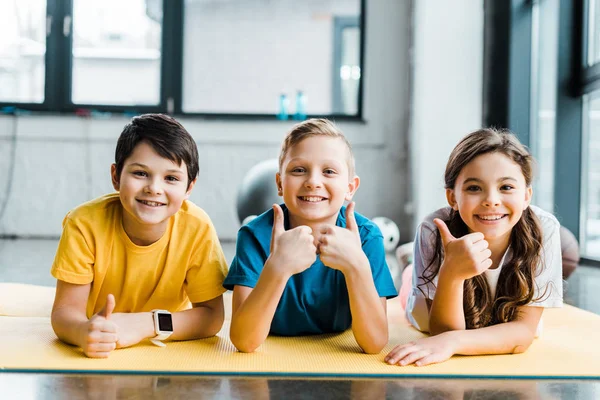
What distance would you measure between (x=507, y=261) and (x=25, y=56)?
4913 millimetres

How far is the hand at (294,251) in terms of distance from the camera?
135cm

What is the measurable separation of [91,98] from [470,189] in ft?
15.0

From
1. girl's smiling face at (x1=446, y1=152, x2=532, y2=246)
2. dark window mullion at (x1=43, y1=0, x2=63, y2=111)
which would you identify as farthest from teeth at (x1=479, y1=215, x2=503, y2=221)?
dark window mullion at (x1=43, y1=0, x2=63, y2=111)

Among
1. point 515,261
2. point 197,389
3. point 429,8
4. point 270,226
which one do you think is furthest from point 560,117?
point 197,389

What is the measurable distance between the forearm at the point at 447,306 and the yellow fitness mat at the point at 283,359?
0.10 m

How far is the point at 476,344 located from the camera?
147 centimetres

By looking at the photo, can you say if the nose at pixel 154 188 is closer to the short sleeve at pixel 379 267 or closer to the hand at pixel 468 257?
the short sleeve at pixel 379 267

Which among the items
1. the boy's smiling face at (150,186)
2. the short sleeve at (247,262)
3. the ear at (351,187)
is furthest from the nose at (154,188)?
the ear at (351,187)

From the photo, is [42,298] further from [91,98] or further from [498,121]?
[91,98]

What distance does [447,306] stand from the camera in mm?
1500

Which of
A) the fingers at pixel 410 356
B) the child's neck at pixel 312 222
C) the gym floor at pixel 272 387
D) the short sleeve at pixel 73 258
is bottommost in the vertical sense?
the gym floor at pixel 272 387

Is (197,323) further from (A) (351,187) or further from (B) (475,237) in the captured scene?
(B) (475,237)

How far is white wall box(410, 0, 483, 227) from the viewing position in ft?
15.0

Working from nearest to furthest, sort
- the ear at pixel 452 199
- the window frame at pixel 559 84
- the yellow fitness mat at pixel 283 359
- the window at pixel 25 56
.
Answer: the yellow fitness mat at pixel 283 359, the ear at pixel 452 199, the window frame at pixel 559 84, the window at pixel 25 56
